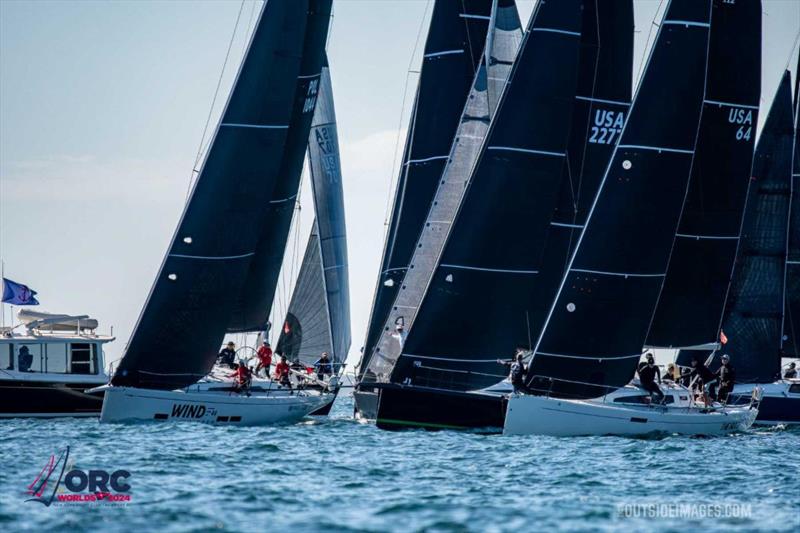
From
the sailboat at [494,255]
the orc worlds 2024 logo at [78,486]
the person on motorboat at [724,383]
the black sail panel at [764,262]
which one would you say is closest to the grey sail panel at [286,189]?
the sailboat at [494,255]

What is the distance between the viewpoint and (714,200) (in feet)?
122

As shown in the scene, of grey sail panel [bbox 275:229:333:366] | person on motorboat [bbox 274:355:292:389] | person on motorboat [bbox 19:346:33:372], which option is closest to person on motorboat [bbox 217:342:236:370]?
person on motorboat [bbox 274:355:292:389]

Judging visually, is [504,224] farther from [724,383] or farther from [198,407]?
[198,407]

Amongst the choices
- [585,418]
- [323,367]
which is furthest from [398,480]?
[323,367]

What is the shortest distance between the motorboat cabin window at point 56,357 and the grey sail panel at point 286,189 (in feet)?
18.6

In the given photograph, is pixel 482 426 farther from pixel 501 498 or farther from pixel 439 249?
pixel 501 498

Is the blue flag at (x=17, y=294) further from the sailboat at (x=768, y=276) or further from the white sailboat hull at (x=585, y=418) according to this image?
the sailboat at (x=768, y=276)

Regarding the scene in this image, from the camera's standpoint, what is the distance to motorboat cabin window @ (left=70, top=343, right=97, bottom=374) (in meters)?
39.9

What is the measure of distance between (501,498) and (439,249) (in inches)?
606

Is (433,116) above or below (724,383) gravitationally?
above

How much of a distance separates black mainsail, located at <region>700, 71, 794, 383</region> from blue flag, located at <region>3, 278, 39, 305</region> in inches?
749

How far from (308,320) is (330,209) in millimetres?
3687

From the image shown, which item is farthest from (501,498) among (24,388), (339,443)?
(24,388)

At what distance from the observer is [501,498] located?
21.4m
